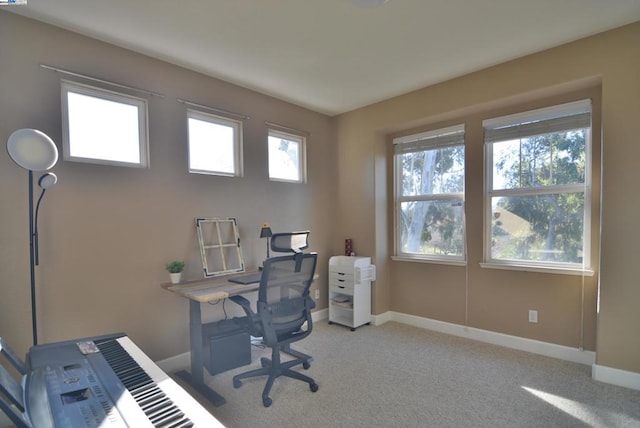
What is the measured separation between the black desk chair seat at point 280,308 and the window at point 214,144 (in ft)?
4.59

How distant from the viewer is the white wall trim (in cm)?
239

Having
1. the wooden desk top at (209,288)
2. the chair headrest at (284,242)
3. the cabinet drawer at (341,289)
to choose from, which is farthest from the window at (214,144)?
the cabinet drawer at (341,289)

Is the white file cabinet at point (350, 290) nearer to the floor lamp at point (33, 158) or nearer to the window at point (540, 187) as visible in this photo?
the window at point (540, 187)

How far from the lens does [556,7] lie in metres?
2.18

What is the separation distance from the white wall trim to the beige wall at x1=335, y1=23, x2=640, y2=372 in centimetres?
4

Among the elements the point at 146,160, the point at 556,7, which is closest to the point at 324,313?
the point at 146,160

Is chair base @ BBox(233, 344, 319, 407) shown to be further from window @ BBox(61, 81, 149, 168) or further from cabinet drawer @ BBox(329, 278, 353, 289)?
window @ BBox(61, 81, 149, 168)

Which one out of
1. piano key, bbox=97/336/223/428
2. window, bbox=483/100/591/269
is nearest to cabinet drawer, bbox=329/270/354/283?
window, bbox=483/100/591/269

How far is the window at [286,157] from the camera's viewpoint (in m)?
3.82

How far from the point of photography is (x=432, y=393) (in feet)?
7.96

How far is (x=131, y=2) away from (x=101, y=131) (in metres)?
1.03

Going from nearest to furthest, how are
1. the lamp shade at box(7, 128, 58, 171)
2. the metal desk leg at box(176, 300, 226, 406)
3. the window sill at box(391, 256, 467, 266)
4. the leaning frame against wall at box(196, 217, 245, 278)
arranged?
the lamp shade at box(7, 128, 58, 171) < the metal desk leg at box(176, 300, 226, 406) < the leaning frame against wall at box(196, 217, 245, 278) < the window sill at box(391, 256, 467, 266)

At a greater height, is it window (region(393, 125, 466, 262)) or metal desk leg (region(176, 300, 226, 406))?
window (region(393, 125, 466, 262))

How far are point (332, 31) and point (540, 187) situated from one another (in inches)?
95.5
